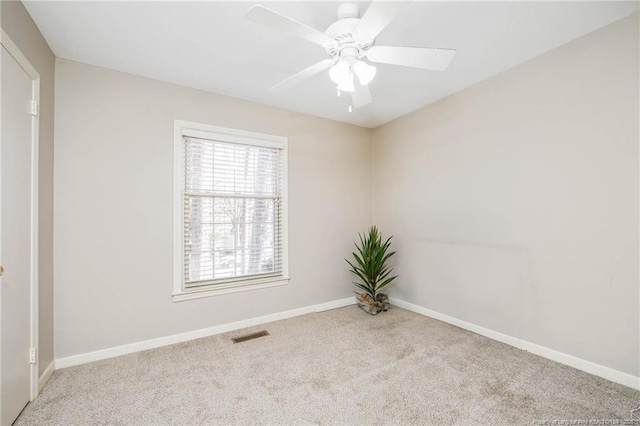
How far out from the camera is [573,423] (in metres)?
1.62

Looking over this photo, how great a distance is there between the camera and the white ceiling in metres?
1.84

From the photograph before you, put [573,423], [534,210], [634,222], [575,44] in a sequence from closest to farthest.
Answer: [573,423] < [634,222] < [575,44] < [534,210]

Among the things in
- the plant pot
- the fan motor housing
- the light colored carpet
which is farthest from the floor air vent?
the fan motor housing

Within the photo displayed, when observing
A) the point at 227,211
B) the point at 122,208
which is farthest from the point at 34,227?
the point at 227,211

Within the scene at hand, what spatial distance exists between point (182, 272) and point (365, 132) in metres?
→ 2.97

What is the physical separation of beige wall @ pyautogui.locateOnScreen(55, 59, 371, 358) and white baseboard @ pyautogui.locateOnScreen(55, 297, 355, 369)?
0.16 feet

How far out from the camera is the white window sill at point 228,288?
9.11 ft

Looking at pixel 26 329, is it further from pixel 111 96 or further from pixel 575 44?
pixel 575 44

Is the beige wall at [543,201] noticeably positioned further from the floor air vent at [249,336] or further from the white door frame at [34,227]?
the white door frame at [34,227]

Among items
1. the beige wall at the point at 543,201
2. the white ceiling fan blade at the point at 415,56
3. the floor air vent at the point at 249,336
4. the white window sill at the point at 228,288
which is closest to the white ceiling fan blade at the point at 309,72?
the white ceiling fan blade at the point at 415,56

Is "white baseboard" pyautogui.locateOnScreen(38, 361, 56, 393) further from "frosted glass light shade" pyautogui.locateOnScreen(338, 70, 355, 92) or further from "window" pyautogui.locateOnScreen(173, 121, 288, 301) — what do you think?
"frosted glass light shade" pyautogui.locateOnScreen(338, 70, 355, 92)

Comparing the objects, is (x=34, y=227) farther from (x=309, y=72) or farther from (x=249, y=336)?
(x=309, y=72)

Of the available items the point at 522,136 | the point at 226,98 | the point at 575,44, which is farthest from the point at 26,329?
→ the point at 575,44

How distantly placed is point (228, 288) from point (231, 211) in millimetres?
814
